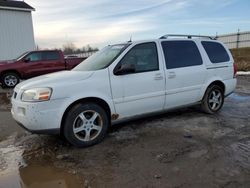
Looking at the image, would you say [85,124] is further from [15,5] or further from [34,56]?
[15,5]

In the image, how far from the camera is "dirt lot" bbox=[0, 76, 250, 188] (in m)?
3.79

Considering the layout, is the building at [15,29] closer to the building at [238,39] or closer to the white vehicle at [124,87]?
the building at [238,39]

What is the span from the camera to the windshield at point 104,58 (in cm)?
547

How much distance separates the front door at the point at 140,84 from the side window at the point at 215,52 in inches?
59.3

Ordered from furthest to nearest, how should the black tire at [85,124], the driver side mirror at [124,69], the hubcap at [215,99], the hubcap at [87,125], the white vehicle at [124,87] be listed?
the hubcap at [215,99]
the driver side mirror at [124,69]
the hubcap at [87,125]
the black tire at [85,124]
the white vehicle at [124,87]

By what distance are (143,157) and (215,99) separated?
319 centimetres

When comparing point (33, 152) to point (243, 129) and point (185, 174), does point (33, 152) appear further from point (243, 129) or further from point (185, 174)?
point (243, 129)

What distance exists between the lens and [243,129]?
566cm

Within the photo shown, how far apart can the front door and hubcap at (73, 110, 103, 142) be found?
44 centimetres

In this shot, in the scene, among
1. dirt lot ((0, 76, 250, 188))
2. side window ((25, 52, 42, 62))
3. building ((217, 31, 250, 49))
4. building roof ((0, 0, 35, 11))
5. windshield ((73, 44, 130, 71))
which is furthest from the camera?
building ((217, 31, 250, 49))

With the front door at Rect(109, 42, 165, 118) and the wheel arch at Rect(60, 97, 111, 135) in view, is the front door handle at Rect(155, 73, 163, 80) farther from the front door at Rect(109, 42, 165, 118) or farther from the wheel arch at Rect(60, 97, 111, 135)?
the wheel arch at Rect(60, 97, 111, 135)

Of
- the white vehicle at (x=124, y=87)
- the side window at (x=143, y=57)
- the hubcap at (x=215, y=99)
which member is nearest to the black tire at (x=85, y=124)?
the white vehicle at (x=124, y=87)

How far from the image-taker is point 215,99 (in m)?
6.94

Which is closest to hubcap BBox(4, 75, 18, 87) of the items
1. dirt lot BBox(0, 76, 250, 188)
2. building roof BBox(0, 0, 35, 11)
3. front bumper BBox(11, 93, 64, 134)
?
Result: dirt lot BBox(0, 76, 250, 188)
